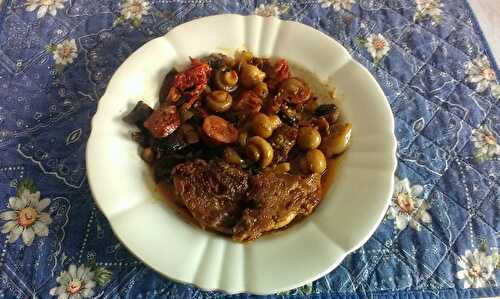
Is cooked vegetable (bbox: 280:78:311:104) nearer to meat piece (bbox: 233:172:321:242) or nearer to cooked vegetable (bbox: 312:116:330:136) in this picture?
cooked vegetable (bbox: 312:116:330:136)

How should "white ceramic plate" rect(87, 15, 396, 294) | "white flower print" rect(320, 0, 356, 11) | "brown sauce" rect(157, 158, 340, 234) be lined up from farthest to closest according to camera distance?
1. "white flower print" rect(320, 0, 356, 11)
2. "brown sauce" rect(157, 158, 340, 234)
3. "white ceramic plate" rect(87, 15, 396, 294)

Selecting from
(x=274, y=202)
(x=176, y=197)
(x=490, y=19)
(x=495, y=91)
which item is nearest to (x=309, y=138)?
(x=274, y=202)

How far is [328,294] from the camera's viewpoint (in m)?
1.44

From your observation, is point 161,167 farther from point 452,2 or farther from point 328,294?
point 452,2

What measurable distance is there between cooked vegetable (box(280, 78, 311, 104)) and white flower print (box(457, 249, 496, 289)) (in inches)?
32.4

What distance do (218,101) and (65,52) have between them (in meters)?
0.84

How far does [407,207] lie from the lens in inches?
64.4

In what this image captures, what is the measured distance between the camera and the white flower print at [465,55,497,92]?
1988 millimetres

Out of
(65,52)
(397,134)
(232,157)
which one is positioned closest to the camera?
(232,157)

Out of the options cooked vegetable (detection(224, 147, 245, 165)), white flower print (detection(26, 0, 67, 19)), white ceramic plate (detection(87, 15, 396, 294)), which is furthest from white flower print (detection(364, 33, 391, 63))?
white flower print (detection(26, 0, 67, 19))

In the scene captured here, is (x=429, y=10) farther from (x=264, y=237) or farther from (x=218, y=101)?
(x=264, y=237)

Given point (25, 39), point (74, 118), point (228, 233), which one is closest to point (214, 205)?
point (228, 233)

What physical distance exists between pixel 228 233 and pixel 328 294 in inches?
15.8

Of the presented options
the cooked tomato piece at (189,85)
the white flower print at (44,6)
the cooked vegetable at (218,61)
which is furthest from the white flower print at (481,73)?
the white flower print at (44,6)
